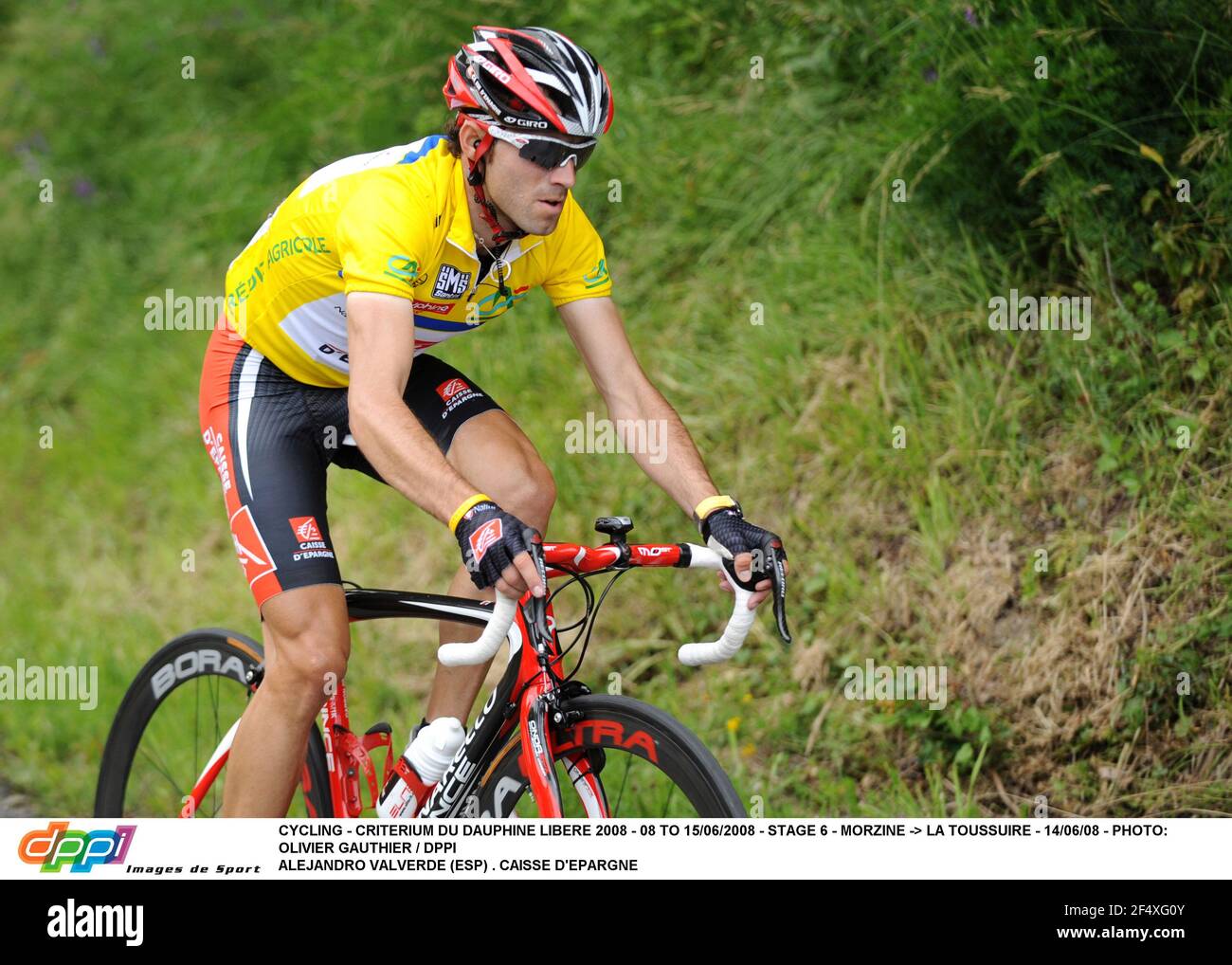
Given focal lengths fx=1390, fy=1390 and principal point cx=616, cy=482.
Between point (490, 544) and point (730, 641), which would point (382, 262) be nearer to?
point (490, 544)

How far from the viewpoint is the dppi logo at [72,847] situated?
12.7ft

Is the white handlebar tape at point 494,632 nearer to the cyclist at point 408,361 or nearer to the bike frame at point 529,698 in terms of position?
the bike frame at point 529,698

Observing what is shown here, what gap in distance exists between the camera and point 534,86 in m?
3.53

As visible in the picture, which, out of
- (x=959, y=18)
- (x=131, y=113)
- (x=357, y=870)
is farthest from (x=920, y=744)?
(x=131, y=113)

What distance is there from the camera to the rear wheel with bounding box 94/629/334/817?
4.35 m

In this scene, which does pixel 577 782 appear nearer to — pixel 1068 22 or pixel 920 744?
pixel 920 744

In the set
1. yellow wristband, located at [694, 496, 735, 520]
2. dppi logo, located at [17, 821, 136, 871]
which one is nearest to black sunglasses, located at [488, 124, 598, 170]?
yellow wristband, located at [694, 496, 735, 520]

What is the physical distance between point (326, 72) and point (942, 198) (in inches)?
187

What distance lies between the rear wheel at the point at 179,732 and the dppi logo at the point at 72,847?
468 mm

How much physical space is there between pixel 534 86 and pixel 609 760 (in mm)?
1807

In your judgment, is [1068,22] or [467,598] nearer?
[467,598]

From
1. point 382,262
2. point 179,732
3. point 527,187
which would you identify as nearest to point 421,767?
point 382,262

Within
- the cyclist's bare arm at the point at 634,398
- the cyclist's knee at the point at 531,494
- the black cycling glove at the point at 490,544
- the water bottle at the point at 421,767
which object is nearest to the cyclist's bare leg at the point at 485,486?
the cyclist's knee at the point at 531,494

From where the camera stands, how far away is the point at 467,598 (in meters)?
3.85
